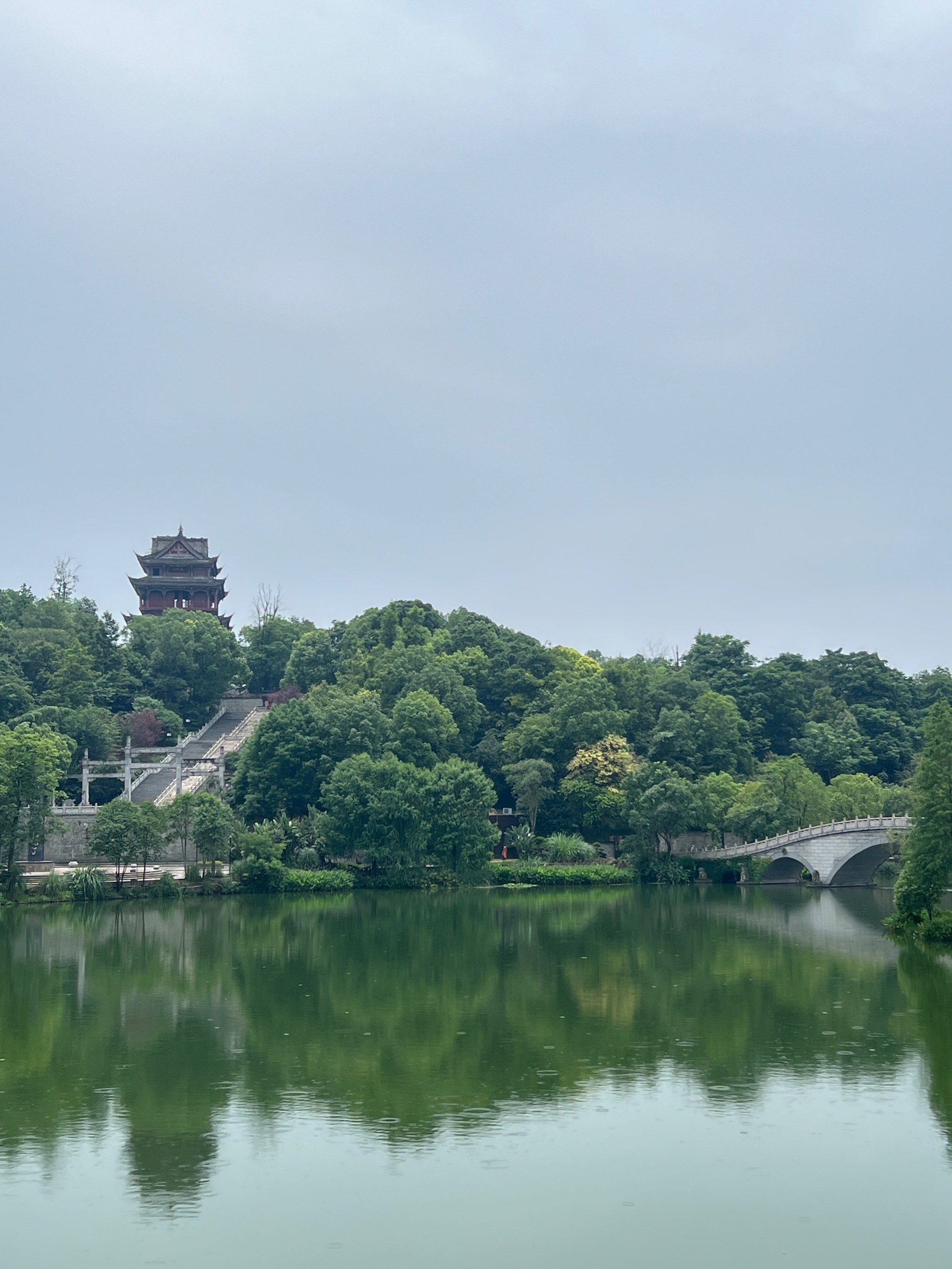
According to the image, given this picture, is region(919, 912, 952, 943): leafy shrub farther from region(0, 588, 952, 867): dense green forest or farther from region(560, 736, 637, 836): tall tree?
region(560, 736, 637, 836): tall tree

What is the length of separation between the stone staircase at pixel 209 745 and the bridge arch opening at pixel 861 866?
26.2 m

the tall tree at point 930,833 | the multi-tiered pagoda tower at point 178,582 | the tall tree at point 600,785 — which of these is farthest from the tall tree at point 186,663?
the tall tree at point 930,833

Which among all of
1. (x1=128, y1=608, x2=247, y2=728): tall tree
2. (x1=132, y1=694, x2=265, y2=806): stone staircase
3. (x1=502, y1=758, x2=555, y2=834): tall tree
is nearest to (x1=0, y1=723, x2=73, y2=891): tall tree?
(x1=132, y1=694, x2=265, y2=806): stone staircase

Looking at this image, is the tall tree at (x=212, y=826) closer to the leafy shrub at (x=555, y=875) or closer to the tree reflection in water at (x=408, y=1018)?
the tree reflection in water at (x=408, y=1018)

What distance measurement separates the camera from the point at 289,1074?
1759 centimetres

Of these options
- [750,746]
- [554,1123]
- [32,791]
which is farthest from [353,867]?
[554,1123]

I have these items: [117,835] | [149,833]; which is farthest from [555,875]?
[117,835]

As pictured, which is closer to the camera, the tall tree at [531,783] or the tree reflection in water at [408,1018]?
the tree reflection in water at [408,1018]

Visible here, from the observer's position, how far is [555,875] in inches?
2036

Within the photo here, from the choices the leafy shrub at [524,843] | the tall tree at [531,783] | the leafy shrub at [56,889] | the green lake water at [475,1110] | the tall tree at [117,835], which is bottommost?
the green lake water at [475,1110]

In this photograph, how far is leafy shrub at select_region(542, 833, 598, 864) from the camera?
53906 millimetres

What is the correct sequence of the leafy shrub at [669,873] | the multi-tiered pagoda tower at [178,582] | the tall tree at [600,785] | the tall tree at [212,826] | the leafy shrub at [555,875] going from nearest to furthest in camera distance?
the tall tree at [212,826] → the leafy shrub at [555,875] → the leafy shrub at [669,873] → the tall tree at [600,785] → the multi-tiered pagoda tower at [178,582]

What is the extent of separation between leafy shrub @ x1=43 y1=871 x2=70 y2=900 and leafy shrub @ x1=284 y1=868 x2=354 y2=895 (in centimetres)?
771

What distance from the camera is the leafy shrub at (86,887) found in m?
42.2
